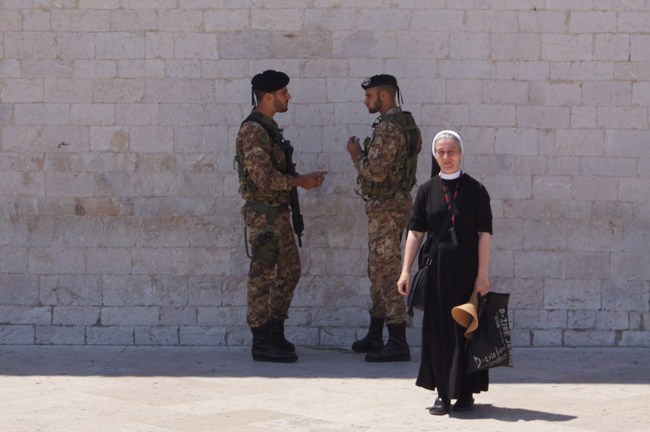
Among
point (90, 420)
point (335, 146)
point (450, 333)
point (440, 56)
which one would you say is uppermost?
point (440, 56)

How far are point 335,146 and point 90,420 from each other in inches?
139

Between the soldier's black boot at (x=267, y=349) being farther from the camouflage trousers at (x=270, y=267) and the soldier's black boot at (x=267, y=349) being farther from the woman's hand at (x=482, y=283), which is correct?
the woman's hand at (x=482, y=283)

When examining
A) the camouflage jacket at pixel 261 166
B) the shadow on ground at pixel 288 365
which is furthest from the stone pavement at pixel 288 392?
the camouflage jacket at pixel 261 166

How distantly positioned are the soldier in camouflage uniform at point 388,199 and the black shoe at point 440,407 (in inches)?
69.3

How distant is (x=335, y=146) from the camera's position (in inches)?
377

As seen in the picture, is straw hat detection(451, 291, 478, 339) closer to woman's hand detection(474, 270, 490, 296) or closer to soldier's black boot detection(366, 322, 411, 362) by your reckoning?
woman's hand detection(474, 270, 490, 296)

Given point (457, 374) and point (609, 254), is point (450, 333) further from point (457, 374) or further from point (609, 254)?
point (609, 254)

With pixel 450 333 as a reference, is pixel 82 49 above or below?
above

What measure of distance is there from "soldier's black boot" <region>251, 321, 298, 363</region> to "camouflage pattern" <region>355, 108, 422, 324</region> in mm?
810

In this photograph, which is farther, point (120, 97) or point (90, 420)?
point (120, 97)

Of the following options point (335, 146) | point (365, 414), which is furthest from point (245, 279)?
point (365, 414)

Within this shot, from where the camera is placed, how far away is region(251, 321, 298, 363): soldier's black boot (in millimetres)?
8852

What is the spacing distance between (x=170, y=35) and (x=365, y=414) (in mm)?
4006

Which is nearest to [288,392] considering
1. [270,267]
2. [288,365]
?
[288,365]
